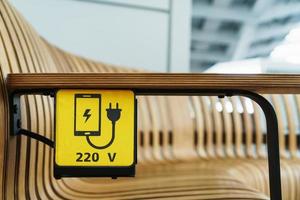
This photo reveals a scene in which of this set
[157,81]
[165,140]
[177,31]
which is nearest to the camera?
[157,81]

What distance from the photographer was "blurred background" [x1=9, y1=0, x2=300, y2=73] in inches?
91.5

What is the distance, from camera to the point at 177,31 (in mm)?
2574

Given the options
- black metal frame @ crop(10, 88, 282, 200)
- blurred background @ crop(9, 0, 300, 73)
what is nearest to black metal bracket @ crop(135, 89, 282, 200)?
black metal frame @ crop(10, 88, 282, 200)

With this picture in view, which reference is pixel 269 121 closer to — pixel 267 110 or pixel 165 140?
pixel 267 110

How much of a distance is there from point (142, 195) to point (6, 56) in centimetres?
→ 47

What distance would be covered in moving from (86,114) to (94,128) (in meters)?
0.03

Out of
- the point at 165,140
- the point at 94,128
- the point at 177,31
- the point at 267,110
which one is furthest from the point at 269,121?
the point at 177,31

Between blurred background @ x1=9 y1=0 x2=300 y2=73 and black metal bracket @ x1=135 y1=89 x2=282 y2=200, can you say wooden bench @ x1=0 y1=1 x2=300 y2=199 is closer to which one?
black metal bracket @ x1=135 y1=89 x2=282 y2=200

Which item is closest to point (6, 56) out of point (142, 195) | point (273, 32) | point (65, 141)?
point (65, 141)

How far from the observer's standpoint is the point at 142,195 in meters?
1.11

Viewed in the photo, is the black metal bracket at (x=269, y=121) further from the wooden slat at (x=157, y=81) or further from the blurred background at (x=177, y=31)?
the blurred background at (x=177, y=31)

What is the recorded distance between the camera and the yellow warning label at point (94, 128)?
883 millimetres

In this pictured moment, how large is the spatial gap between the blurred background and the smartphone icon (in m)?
1.33

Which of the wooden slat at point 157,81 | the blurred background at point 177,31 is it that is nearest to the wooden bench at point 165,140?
the wooden slat at point 157,81
